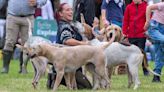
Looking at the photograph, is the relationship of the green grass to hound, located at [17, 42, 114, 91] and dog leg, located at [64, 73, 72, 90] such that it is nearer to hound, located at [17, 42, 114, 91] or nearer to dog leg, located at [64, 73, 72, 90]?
dog leg, located at [64, 73, 72, 90]

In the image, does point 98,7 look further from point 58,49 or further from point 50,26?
point 58,49

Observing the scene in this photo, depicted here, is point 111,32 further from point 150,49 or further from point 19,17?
point 150,49

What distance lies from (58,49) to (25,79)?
3.23 meters

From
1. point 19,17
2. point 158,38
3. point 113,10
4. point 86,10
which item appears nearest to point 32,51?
point 158,38

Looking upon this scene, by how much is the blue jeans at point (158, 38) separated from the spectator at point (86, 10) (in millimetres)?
1457

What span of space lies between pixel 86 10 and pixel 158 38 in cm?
193

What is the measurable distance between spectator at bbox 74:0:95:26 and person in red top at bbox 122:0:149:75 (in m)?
0.95

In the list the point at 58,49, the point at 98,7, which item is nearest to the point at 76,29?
the point at 58,49

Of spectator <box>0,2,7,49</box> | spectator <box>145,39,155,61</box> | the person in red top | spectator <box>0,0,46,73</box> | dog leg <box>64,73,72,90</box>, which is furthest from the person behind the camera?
spectator <box>145,39,155,61</box>

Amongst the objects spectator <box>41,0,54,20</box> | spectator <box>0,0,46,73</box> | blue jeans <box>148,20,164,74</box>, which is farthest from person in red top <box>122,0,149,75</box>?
spectator <box>41,0,54,20</box>

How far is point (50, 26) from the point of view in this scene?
67.7ft

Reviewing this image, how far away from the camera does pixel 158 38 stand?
14.3 metres

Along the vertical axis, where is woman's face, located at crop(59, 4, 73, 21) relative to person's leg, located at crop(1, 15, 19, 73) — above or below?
above

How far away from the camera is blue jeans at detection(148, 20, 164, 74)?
1428 cm
